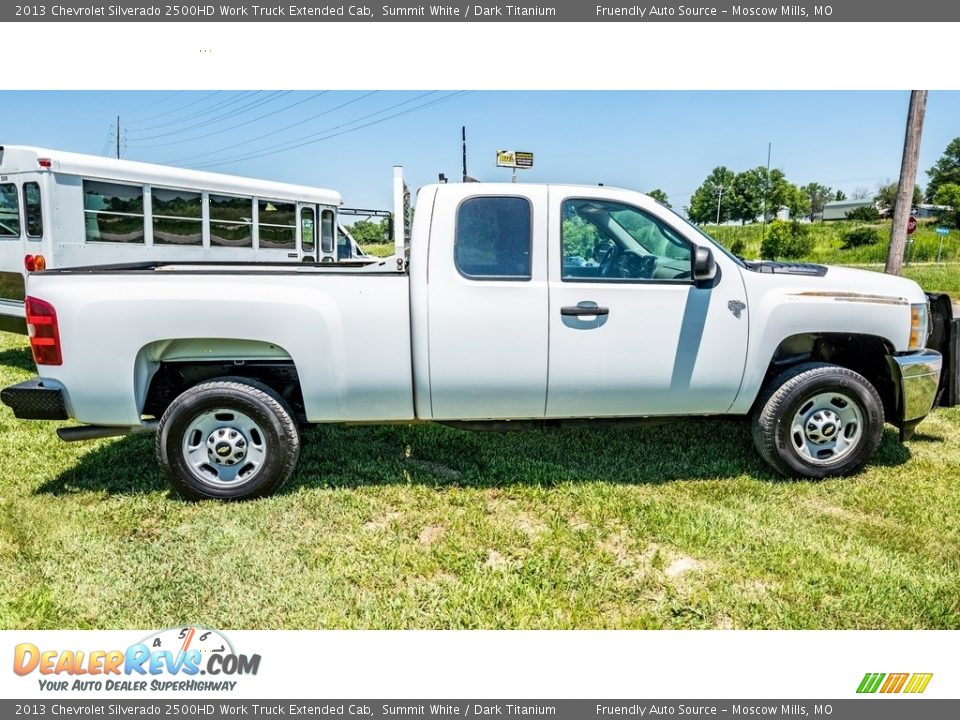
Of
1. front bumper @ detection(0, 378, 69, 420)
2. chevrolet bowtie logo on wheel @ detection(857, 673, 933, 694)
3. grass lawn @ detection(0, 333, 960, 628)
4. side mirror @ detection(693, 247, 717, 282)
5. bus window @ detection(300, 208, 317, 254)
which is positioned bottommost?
chevrolet bowtie logo on wheel @ detection(857, 673, 933, 694)

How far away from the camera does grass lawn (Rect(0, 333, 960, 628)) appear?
122 inches

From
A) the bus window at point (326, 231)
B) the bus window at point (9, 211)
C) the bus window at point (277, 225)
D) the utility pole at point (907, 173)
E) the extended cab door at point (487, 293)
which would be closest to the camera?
the extended cab door at point (487, 293)

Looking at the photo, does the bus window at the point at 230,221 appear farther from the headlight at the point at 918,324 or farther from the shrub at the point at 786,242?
the shrub at the point at 786,242

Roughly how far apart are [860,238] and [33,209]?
56.3 meters

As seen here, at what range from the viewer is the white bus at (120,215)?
7758mm

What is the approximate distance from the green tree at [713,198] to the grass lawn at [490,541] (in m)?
96.3

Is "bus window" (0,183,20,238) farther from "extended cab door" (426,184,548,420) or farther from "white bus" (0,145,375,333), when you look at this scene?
"extended cab door" (426,184,548,420)

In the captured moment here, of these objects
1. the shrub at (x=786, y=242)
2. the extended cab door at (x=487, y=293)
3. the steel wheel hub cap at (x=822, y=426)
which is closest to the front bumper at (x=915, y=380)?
the steel wheel hub cap at (x=822, y=426)

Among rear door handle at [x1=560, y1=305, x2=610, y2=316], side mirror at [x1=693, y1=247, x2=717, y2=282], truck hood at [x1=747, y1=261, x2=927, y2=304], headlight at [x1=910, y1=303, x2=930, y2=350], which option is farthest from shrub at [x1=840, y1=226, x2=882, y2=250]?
rear door handle at [x1=560, y1=305, x2=610, y2=316]

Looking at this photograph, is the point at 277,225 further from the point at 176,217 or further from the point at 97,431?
the point at 97,431

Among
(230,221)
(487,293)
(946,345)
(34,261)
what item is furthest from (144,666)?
(230,221)

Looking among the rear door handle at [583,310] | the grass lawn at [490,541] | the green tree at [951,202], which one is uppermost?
the green tree at [951,202]

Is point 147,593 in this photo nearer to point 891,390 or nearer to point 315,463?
point 315,463

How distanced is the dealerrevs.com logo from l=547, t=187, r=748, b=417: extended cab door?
7.53 ft
